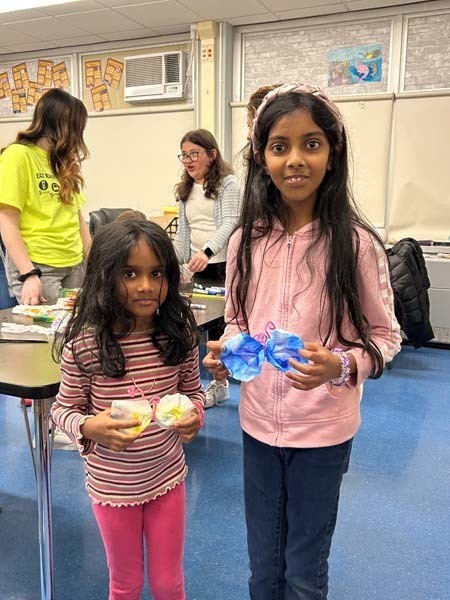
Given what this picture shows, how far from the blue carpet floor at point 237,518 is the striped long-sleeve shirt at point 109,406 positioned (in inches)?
26.5

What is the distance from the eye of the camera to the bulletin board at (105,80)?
5461 mm

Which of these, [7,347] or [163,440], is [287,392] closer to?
[163,440]

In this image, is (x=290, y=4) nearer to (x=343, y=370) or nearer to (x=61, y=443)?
(x=61, y=443)

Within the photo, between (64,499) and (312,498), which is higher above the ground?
(312,498)

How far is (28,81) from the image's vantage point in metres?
5.96

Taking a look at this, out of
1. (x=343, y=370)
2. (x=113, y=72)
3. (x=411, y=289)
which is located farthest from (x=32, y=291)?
(x=113, y=72)

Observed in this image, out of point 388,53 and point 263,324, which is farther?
point 388,53

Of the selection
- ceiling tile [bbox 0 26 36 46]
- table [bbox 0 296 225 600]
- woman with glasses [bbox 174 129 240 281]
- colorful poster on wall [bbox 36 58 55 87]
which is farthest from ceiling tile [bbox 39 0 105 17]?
table [bbox 0 296 225 600]

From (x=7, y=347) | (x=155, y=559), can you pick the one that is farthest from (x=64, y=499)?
(x=155, y=559)

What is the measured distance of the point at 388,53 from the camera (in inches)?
177

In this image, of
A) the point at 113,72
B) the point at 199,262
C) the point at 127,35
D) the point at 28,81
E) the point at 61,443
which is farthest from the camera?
the point at 28,81

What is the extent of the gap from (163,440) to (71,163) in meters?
1.31

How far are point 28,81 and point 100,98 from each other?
3.21 ft

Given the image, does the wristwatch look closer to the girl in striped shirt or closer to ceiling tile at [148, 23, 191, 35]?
the girl in striped shirt
